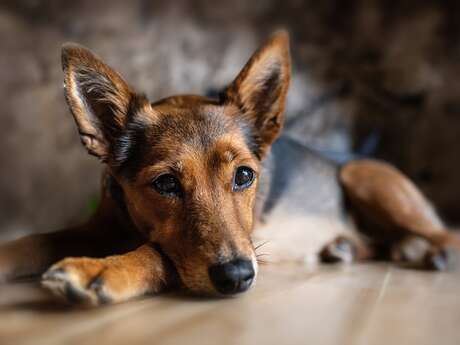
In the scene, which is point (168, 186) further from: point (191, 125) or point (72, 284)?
point (72, 284)

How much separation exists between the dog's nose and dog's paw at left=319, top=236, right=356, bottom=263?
4.24 feet

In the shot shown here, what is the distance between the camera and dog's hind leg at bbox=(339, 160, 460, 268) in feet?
10.9

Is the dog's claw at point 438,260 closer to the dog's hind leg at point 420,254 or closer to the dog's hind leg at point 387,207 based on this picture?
the dog's hind leg at point 420,254

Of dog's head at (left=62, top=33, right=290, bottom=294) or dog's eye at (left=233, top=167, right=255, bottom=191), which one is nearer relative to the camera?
dog's head at (left=62, top=33, right=290, bottom=294)

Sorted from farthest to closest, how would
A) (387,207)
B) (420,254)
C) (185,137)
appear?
(387,207) < (420,254) < (185,137)

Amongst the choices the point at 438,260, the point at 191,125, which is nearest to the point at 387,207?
the point at 438,260

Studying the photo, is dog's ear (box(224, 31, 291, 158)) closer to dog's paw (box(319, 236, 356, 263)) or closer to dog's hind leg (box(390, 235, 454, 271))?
dog's paw (box(319, 236, 356, 263))

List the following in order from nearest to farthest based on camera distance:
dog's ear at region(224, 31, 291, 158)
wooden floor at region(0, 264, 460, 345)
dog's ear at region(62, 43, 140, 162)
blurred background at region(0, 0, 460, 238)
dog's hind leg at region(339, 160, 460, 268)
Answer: wooden floor at region(0, 264, 460, 345) < dog's ear at region(62, 43, 140, 162) < dog's ear at region(224, 31, 291, 158) < dog's hind leg at region(339, 160, 460, 268) < blurred background at region(0, 0, 460, 238)

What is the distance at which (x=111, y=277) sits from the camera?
75.1 inches

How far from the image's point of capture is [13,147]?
13.1ft

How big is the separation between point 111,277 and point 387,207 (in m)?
1.99

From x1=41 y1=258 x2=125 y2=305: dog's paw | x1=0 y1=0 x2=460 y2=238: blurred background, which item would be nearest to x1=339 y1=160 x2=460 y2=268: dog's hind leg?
x1=0 y1=0 x2=460 y2=238: blurred background

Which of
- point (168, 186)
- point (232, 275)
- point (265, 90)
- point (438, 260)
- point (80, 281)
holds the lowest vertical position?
point (438, 260)

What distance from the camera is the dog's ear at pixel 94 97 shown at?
229 centimetres
